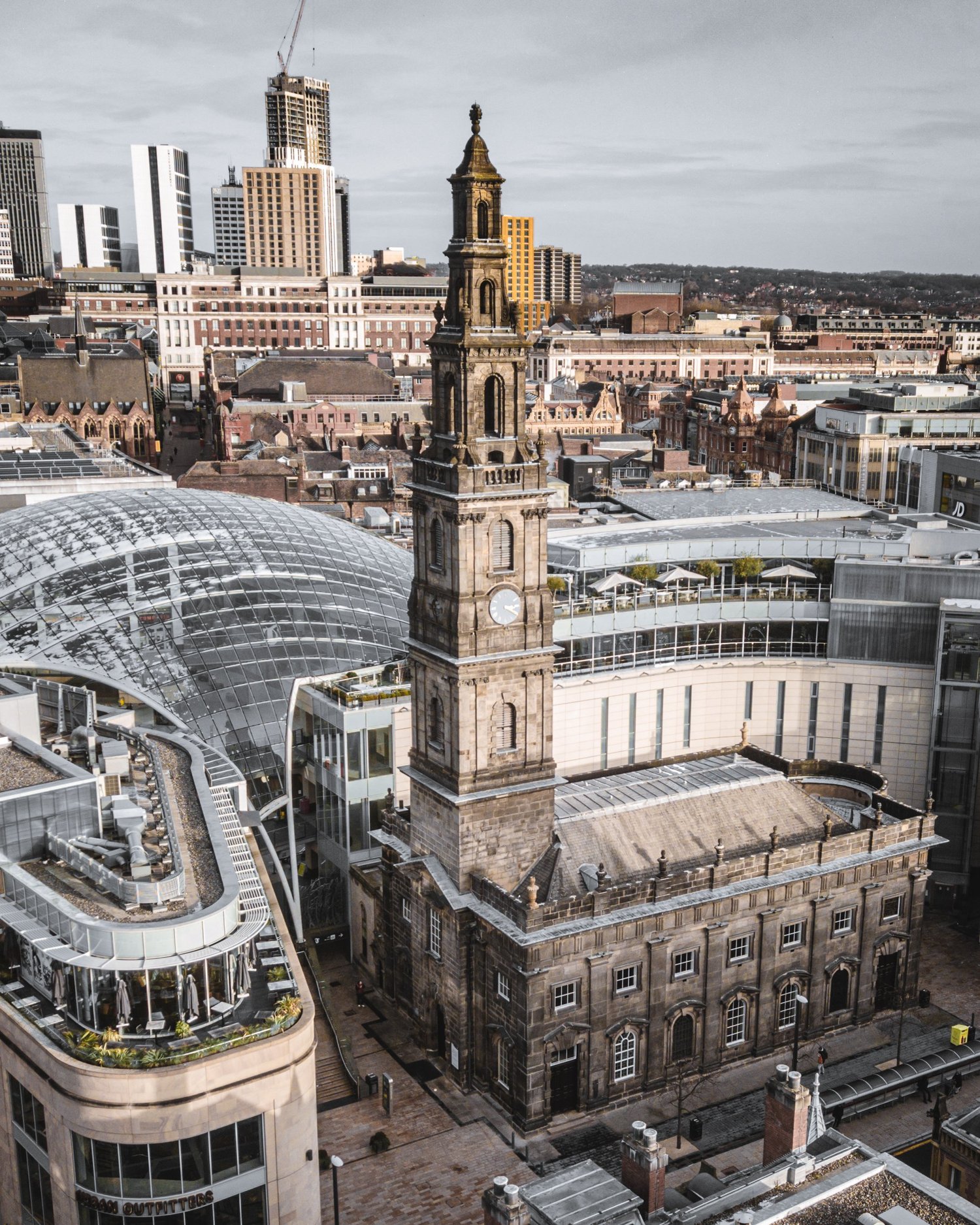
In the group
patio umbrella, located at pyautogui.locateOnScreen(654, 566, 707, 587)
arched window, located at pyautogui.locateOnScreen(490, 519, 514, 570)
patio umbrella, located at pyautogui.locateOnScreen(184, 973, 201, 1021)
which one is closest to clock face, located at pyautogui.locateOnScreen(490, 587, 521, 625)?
arched window, located at pyautogui.locateOnScreen(490, 519, 514, 570)

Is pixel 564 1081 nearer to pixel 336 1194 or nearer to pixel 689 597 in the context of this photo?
pixel 336 1194

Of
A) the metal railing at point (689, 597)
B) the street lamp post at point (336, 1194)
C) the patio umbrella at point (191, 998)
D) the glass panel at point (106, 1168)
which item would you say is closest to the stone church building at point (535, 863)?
the street lamp post at point (336, 1194)

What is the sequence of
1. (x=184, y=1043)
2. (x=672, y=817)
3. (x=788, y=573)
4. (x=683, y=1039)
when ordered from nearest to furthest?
(x=184, y=1043) < (x=683, y=1039) < (x=672, y=817) < (x=788, y=573)

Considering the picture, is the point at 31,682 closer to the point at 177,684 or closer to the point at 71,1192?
the point at 177,684

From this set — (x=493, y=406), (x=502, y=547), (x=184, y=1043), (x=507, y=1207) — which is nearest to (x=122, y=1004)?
(x=184, y=1043)

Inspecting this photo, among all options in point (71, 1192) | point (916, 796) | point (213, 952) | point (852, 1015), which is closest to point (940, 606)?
point (916, 796)

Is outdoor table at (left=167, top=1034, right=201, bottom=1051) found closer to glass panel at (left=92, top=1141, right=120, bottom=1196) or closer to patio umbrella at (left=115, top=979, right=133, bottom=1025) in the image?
patio umbrella at (left=115, top=979, right=133, bottom=1025)
